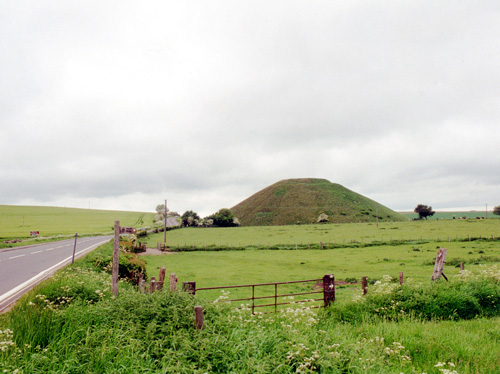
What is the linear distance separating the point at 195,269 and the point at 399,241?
127 ft

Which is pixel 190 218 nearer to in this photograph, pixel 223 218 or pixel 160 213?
pixel 223 218

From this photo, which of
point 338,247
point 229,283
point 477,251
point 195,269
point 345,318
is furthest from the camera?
point 338,247

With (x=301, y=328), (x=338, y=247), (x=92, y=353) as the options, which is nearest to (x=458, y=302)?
(x=301, y=328)

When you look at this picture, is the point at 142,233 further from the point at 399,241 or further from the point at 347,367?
the point at 347,367

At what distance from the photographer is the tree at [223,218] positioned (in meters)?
123

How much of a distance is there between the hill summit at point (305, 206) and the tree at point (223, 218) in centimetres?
2164

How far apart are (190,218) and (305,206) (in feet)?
204

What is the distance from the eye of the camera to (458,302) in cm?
1366

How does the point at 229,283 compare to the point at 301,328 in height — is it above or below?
below

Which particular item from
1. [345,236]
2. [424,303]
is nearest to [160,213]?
[345,236]

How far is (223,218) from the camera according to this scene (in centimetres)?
12338

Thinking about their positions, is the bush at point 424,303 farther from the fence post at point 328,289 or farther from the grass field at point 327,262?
the grass field at point 327,262

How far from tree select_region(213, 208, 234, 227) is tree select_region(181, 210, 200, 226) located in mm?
7547

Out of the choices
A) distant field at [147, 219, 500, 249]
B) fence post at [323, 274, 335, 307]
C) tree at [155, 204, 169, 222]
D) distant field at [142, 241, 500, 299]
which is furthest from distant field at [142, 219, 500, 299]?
tree at [155, 204, 169, 222]
